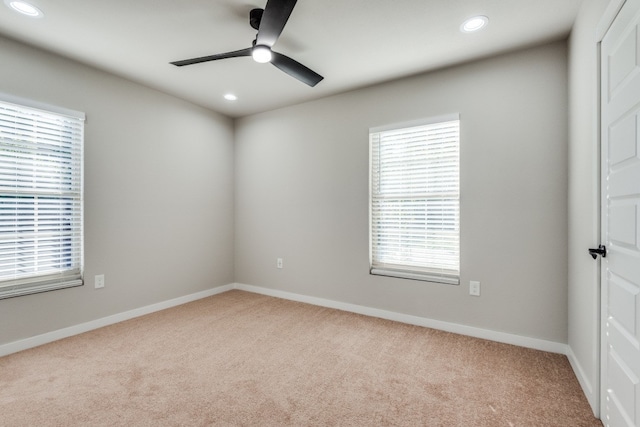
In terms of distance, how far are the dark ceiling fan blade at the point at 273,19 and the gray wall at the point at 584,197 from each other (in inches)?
66.6

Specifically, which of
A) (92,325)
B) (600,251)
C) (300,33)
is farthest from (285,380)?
(300,33)

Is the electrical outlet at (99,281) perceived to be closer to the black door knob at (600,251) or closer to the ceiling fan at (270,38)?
the ceiling fan at (270,38)

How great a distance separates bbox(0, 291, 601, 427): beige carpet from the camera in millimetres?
1681

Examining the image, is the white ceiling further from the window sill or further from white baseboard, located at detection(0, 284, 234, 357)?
white baseboard, located at detection(0, 284, 234, 357)

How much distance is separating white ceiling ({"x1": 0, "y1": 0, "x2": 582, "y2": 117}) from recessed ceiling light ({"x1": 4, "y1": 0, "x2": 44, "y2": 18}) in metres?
0.05

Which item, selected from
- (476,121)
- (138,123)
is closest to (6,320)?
(138,123)

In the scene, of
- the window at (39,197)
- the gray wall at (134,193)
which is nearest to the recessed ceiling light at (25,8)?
the gray wall at (134,193)

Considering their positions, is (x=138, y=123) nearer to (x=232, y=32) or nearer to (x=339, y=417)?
(x=232, y=32)

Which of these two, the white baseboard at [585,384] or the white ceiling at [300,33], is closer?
the white baseboard at [585,384]

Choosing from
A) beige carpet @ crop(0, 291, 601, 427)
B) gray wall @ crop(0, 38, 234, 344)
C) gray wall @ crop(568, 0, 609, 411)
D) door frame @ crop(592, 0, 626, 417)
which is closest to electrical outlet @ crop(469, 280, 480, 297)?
beige carpet @ crop(0, 291, 601, 427)

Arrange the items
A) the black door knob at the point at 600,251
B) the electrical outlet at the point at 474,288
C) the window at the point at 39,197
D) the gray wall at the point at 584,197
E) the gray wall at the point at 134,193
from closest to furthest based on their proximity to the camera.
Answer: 1. the black door knob at the point at 600,251
2. the gray wall at the point at 584,197
3. the window at the point at 39,197
4. the gray wall at the point at 134,193
5. the electrical outlet at the point at 474,288

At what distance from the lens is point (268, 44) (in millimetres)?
2025

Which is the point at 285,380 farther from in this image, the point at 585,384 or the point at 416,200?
the point at 416,200

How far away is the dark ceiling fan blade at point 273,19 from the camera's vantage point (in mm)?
1633
